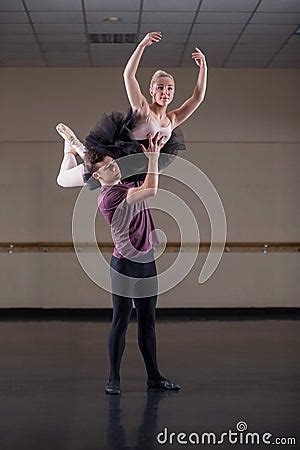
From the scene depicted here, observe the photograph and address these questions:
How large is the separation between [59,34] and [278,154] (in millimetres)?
3221

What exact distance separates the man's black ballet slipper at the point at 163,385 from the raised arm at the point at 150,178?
1.15 m

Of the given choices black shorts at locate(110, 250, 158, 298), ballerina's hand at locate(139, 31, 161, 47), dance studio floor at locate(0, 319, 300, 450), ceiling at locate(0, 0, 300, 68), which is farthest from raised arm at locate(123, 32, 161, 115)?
ceiling at locate(0, 0, 300, 68)

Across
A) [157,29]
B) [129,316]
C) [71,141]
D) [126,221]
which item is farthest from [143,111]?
[157,29]

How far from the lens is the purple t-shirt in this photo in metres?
4.61

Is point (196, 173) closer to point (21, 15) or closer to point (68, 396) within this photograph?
point (21, 15)

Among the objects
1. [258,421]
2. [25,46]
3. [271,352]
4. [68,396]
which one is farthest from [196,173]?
[258,421]

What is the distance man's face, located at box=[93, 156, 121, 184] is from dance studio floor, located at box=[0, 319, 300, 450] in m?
1.21

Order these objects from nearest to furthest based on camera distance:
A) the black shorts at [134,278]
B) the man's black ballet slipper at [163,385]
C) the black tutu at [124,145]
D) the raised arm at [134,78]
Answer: the raised arm at [134,78]
the black tutu at [124,145]
the black shorts at [134,278]
the man's black ballet slipper at [163,385]

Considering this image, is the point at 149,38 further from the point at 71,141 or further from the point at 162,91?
the point at 71,141

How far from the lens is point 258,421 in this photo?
13.4 feet

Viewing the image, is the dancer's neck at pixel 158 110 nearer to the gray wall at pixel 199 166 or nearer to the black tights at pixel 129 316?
the black tights at pixel 129 316

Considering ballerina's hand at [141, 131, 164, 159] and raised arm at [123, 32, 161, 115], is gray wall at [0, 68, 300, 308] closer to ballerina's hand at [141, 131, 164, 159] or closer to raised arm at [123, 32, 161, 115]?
ballerina's hand at [141, 131, 164, 159]

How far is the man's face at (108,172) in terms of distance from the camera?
4.47 meters

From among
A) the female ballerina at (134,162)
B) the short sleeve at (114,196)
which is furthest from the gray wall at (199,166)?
the short sleeve at (114,196)
